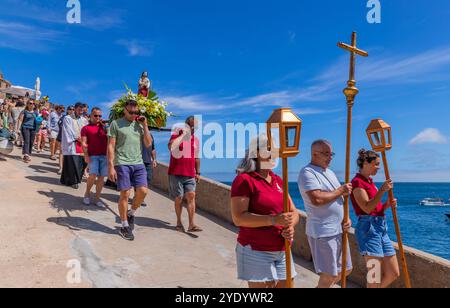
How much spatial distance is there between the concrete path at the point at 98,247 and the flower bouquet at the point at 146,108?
78.8 inches

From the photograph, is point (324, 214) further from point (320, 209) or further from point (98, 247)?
point (98, 247)

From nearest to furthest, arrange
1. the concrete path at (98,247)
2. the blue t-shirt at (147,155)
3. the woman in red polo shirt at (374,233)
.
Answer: the woman in red polo shirt at (374,233) < the concrete path at (98,247) < the blue t-shirt at (147,155)

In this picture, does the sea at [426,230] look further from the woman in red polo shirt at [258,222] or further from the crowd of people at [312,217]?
the woman in red polo shirt at [258,222]

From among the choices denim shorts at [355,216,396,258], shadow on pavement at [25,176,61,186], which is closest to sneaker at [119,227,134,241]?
denim shorts at [355,216,396,258]

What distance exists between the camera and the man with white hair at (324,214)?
3.52 m

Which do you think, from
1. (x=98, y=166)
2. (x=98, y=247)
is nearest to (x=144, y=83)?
(x=98, y=166)

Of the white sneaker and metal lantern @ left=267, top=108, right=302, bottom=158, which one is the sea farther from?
metal lantern @ left=267, top=108, right=302, bottom=158

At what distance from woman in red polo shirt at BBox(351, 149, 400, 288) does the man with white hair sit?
42 centimetres

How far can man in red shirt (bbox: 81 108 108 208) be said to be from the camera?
7.08 m

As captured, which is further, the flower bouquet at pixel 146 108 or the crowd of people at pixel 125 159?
the flower bouquet at pixel 146 108

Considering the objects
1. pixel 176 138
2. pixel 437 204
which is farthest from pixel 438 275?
pixel 437 204

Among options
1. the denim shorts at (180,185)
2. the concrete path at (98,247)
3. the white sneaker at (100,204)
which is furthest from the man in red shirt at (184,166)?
the white sneaker at (100,204)

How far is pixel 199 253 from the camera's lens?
545 centimetres
